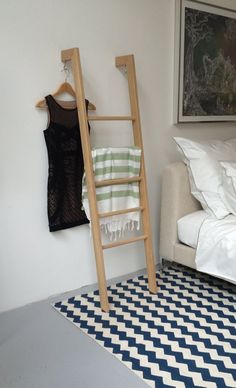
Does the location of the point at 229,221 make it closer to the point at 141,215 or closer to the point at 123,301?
the point at 141,215

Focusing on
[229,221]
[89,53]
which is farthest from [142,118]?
[229,221]

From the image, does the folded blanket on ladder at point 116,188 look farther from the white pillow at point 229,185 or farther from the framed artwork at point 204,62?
the framed artwork at point 204,62

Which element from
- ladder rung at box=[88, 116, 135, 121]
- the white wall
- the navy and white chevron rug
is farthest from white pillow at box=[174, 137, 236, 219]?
the navy and white chevron rug

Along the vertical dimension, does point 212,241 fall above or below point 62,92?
below

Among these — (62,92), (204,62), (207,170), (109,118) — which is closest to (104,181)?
(109,118)

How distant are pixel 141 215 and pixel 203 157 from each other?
548 mm

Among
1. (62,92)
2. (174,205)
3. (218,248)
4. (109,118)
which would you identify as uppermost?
(62,92)

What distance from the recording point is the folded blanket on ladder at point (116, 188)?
2.19 metres

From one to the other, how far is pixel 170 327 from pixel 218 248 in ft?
1.72

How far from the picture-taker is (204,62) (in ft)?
9.17

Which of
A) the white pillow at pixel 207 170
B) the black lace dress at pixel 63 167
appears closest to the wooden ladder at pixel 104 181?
the black lace dress at pixel 63 167

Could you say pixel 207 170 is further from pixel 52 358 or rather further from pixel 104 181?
pixel 52 358

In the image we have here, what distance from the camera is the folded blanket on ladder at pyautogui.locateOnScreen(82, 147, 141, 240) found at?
7.19ft

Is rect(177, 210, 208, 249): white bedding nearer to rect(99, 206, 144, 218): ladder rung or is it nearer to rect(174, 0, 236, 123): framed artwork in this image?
rect(99, 206, 144, 218): ladder rung
